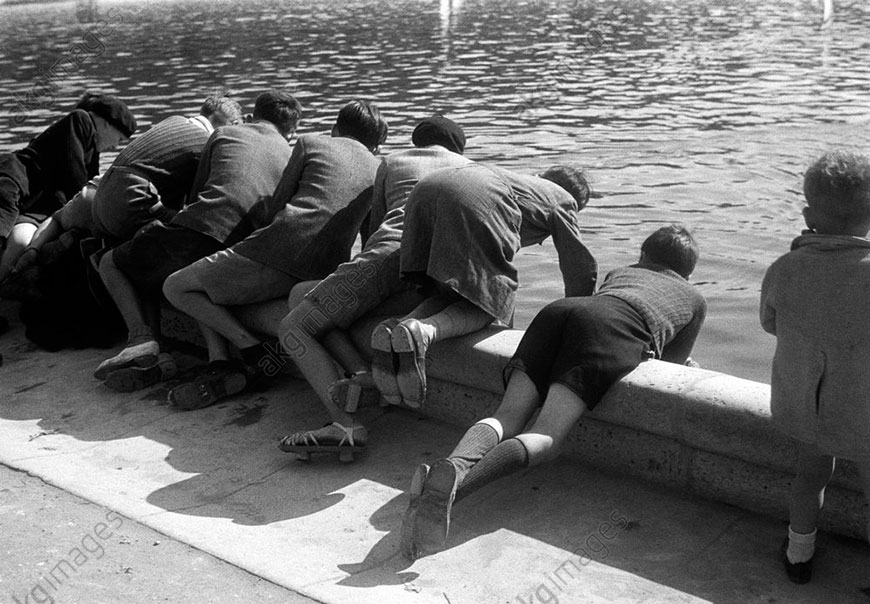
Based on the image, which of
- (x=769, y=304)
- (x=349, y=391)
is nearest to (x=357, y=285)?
(x=349, y=391)

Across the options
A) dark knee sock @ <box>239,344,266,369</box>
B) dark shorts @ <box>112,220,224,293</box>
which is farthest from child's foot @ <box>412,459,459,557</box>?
dark shorts @ <box>112,220,224,293</box>

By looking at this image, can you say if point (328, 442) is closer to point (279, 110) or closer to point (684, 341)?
point (684, 341)

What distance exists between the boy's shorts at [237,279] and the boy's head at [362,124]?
802 mm

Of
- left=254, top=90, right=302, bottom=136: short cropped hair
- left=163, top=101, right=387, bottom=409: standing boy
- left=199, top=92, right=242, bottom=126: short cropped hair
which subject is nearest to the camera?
left=163, top=101, right=387, bottom=409: standing boy

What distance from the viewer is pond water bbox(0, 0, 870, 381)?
10883 mm

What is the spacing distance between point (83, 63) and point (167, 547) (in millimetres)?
24175

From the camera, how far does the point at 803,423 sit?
3.80m

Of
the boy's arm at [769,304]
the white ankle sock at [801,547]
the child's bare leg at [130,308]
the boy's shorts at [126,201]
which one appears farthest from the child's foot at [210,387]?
the white ankle sock at [801,547]

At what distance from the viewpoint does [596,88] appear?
19562 mm

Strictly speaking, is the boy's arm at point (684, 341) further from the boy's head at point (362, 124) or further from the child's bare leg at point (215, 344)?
Result: the child's bare leg at point (215, 344)

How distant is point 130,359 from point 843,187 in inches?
141

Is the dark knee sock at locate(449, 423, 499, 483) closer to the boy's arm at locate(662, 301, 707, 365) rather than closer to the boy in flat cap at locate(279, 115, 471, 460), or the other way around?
the boy in flat cap at locate(279, 115, 471, 460)

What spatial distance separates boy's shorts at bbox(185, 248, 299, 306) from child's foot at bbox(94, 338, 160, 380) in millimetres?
445

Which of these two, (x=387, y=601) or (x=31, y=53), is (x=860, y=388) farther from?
(x=31, y=53)
